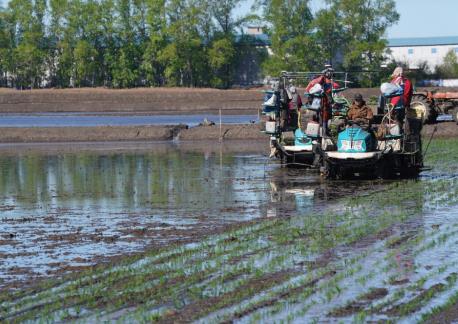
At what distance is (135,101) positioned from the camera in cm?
8550

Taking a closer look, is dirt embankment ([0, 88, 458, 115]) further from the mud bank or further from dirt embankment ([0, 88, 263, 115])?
the mud bank

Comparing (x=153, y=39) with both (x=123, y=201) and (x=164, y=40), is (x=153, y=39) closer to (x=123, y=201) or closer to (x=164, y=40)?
(x=164, y=40)

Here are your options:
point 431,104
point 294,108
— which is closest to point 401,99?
point 294,108

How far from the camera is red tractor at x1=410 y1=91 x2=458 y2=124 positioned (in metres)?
25.9

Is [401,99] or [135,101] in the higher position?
[135,101]

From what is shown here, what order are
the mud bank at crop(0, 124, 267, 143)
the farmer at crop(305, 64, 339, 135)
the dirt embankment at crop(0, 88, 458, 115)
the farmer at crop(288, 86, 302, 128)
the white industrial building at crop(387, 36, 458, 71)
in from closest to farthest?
the farmer at crop(305, 64, 339, 135), the farmer at crop(288, 86, 302, 128), the mud bank at crop(0, 124, 267, 143), the dirt embankment at crop(0, 88, 458, 115), the white industrial building at crop(387, 36, 458, 71)

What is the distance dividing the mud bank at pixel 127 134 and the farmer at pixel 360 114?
1748cm

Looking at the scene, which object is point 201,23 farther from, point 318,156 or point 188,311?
point 188,311

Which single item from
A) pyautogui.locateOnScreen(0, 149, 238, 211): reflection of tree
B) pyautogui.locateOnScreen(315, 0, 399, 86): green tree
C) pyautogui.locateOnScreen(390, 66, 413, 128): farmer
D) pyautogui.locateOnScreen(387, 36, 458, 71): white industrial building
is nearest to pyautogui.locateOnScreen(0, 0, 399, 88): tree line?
pyautogui.locateOnScreen(315, 0, 399, 86): green tree

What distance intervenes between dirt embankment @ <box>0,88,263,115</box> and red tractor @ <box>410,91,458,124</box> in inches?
1393

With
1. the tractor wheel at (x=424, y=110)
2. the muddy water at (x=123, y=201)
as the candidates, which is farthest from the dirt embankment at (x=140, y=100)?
the muddy water at (x=123, y=201)

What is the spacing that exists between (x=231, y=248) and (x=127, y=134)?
2915 cm

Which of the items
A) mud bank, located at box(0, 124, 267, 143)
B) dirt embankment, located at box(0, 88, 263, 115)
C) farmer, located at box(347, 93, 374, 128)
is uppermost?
dirt embankment, located at box(0, 88, 263, 115)

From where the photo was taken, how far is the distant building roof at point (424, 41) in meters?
123
